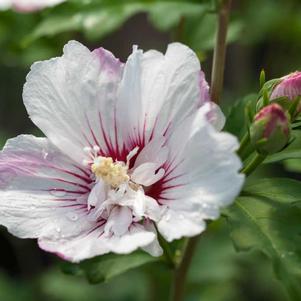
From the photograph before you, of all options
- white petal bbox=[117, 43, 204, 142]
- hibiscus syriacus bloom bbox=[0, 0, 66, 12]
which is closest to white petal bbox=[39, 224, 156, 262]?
white petal bbox=[117, 43, 204, 142]

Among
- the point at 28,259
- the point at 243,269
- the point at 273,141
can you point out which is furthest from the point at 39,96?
the point at 28,259

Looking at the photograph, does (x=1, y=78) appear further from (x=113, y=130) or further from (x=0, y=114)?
(x=113, y=130)

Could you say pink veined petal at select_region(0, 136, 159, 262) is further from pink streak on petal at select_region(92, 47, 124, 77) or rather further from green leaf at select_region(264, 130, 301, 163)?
green leaf at select_region(264, 130, 301, 163)

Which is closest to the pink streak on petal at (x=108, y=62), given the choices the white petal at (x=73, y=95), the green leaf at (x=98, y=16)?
the white petal at (x=73, y=95)

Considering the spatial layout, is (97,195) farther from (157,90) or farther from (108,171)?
(157,90)

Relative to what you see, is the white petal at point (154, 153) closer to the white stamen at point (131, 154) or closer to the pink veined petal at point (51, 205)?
the white stamen at point (131, 154)

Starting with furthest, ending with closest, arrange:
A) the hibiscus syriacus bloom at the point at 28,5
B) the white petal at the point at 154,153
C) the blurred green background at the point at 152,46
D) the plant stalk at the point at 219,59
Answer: the hibiscus syriacus bloom at the point at 28,5, the blurred green background at the point at 152,46, the plant stalk at the point at 219,59, the white petal at the point at 154,153

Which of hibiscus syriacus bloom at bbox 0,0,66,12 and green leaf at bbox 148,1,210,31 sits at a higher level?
green leaf at bbox 148,1,210,31
